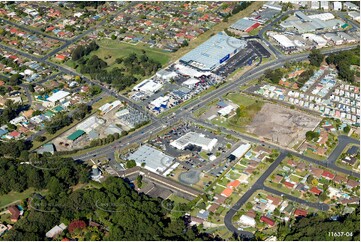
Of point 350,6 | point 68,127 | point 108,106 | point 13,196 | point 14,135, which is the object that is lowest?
point 14,135

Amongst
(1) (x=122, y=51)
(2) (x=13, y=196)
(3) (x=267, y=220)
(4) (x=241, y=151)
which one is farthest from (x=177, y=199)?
(1) (x=122, y=51)

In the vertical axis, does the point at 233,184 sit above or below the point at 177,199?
above

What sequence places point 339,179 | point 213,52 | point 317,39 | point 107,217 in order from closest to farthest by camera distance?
point 107,217 → point 339,179 → point 213,52 → point 317,39

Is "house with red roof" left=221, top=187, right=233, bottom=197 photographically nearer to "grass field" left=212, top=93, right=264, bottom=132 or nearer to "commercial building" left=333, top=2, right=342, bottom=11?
"grass field" left=212, top=93, right=264, bottom=132

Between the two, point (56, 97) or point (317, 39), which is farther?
point (317, 39)

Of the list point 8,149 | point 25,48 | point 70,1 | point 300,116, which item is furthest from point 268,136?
point 70,1

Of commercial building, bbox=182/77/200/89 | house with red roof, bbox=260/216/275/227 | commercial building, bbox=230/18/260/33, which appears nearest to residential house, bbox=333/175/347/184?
house with red roof, bbox=260/216/275/227

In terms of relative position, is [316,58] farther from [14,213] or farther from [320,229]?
[14,213]
